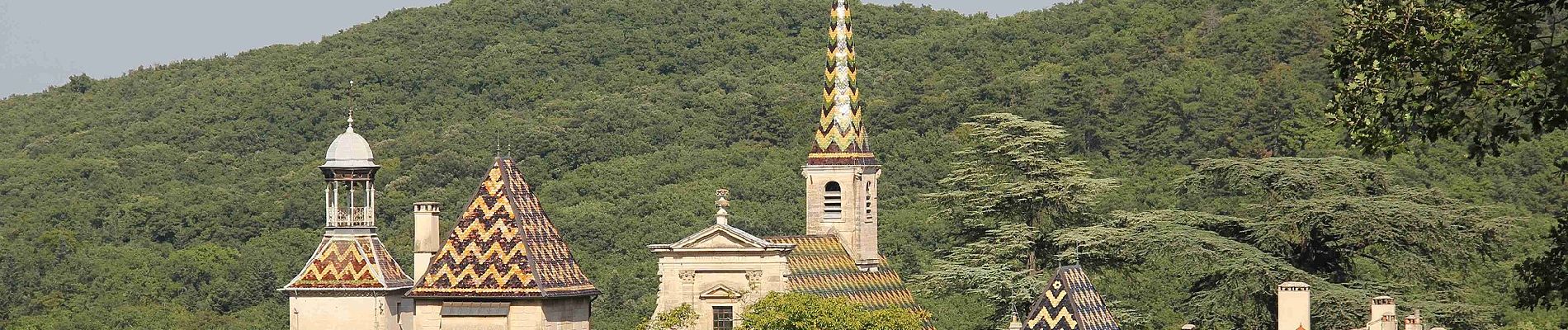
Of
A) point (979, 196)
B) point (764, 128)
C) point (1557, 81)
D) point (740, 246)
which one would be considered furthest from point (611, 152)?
point (1557, 81)

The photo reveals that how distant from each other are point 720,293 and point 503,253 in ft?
22.3

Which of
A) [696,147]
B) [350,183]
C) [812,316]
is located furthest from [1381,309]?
[696,147]

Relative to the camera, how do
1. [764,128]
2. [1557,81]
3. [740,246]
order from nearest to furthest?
[1557,81] < [740,246] < [764,128]

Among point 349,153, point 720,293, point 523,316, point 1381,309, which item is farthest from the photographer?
point 349,153

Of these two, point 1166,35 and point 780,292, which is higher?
point 1166,35

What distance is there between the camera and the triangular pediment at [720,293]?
148 ft

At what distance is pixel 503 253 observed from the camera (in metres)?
39.2

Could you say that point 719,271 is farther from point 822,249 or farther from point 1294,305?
point 1294,305

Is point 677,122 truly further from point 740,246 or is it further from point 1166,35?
point 740,246

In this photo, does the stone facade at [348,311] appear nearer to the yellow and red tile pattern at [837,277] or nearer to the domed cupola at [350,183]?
the domed cupola at [350,183]

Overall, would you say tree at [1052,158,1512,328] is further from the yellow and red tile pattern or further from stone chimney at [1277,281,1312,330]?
stone chimney at [1277,281,1312,330]

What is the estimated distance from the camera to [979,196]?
184ft

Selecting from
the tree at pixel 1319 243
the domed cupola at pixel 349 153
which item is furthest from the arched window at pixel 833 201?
the domed cupola at pixel 349 153

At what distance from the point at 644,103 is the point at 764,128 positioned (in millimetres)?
13597
